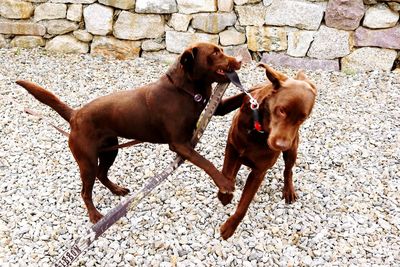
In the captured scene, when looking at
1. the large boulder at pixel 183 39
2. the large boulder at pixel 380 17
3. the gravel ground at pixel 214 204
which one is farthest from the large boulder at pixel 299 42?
the gravel ground at pixel 214 204

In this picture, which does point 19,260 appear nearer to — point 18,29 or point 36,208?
point 36,208

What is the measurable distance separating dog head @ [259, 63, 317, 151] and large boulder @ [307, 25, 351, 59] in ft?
12.8

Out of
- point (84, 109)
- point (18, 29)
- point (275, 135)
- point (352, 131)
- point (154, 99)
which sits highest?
point (275, 135)

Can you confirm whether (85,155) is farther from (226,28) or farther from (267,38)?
(267,38)

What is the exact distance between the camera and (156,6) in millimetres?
6398

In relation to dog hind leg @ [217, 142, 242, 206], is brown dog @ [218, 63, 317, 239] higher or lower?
higher

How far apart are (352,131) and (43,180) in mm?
3115

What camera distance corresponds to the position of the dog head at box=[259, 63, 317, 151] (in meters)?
2.46

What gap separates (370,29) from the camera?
6148 millimetres

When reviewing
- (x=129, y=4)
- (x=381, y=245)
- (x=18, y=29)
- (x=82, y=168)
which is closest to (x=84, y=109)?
(x=82, y=168)

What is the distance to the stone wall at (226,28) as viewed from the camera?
616 centimetres

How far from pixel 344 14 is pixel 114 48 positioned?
3264 mm

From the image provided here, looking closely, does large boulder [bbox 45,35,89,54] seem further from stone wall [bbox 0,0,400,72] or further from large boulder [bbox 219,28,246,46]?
large boulder [bbox 219,28,246,46]

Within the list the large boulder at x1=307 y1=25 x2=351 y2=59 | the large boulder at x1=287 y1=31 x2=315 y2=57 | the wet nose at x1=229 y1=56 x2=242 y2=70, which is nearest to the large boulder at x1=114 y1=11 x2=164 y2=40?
the large boulder at x1=287 y1=31 x2=315 y2=57
